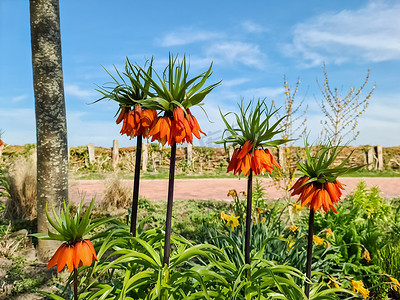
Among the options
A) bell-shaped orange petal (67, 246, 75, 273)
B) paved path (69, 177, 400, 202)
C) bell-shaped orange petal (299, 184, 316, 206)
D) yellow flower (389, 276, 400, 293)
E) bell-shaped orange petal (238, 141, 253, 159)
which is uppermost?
bell-shaped orange petal (238, 141, 253, 159)

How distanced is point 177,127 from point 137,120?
0.43 meters

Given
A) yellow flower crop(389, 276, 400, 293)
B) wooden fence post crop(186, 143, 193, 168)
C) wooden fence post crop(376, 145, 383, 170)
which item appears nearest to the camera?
yellow flower crop(389, 276, 400, 293)

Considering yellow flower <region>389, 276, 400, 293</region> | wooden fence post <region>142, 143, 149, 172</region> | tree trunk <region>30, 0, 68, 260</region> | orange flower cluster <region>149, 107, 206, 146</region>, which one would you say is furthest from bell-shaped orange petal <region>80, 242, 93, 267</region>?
wooden fence post <region>142, 143, 149, 172</region>

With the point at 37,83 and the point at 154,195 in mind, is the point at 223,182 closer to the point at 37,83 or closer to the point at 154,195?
the point at 154,195

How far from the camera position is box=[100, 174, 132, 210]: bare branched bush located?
7344 mm

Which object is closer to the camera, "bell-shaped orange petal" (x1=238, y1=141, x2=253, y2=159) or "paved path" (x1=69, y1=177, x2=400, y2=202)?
"bell-shaped orange petal" (x1=238, y1=141, x2=253, y2=159)

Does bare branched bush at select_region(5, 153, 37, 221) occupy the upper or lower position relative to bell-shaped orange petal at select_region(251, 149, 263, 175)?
lower

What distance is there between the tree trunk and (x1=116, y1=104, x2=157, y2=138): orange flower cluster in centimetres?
262

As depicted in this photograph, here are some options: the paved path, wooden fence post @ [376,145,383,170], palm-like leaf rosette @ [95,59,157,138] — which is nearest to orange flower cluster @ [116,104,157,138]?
palm-like leaf rosette @ [95,59,157,138]

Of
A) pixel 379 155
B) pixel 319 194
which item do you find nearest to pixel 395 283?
pixel 319 194

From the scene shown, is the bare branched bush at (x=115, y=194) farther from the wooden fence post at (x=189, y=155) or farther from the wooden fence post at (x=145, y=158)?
the wooden fence post at (x=189, y=155)

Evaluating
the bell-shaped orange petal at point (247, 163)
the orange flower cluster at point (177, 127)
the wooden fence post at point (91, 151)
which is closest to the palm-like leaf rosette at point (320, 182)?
the bell-shaped orange petal at point (247, 163)

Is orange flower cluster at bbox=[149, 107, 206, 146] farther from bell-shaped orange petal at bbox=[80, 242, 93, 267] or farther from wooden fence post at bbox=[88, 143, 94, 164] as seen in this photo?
wooden fence post at bbox=[88, 143, 94, 164]

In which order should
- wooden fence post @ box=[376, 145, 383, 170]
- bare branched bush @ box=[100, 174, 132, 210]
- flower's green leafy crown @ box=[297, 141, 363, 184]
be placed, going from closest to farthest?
flower's green leafy crown @ box=[297, 141, 363, 184] < bare branched bush @ box=[100, 174, 132, 210] < wooden fence post @ box=[376, 145, 383, 170]
